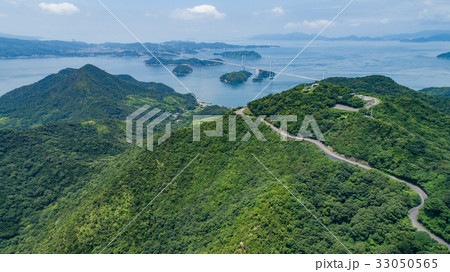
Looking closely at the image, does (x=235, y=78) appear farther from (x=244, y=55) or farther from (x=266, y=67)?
(x=244, y=55)

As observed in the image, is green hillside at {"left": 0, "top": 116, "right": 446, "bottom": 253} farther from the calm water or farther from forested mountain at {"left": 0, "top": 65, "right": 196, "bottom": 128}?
the calm water

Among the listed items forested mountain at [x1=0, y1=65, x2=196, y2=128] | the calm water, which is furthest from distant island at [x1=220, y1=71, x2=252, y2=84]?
forested mountain at [x1=0, y1=65, x2=196, y2=128]

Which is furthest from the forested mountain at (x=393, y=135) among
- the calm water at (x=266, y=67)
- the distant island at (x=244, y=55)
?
the distant island at (x=244, y=55)

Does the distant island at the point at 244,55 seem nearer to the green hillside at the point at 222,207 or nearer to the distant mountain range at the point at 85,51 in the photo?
the distant mountain range at the point at 85,51

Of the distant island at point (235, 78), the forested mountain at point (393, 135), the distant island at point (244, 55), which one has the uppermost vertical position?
the distant island at point (244, 55)

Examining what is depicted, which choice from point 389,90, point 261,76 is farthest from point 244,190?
point 261,76

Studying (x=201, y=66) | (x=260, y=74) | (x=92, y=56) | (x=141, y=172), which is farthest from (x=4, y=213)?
(x=92, y=56)
